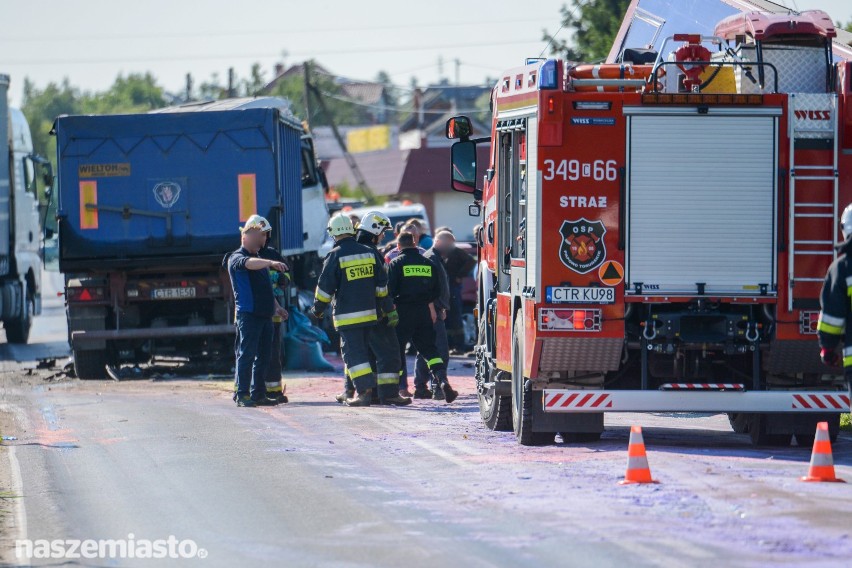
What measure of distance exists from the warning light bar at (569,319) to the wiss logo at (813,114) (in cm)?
200

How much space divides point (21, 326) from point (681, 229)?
1789 centimetres

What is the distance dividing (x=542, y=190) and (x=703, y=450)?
223 cm

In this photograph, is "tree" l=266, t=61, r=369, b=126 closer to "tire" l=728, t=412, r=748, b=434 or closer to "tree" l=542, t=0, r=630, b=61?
"tree" l=542, t=0, r=630, b=61

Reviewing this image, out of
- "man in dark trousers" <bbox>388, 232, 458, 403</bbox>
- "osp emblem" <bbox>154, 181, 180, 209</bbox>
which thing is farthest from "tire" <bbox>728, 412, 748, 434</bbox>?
"osp emblem" <bbox>154, 181, 180, 209</bbox>

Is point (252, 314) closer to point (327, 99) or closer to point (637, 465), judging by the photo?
point (637, 465)

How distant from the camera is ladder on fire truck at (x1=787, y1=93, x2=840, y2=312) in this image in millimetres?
10867

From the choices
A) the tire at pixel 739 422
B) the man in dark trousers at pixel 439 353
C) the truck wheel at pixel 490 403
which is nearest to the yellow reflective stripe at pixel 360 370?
the man in dark trousers at pixel 439 353

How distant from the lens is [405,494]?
31.1ft

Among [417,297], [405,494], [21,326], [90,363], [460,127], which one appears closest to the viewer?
[405,494]

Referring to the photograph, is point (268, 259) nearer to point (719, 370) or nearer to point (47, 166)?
point (719, 370)

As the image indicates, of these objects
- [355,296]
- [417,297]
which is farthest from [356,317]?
[417,297]

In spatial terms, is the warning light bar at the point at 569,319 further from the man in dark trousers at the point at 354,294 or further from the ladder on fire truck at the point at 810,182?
the man in dark trousers at the point at 354,294

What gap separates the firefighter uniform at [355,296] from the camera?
49.1ft

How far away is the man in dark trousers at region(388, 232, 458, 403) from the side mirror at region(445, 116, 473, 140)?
95.1 inches
